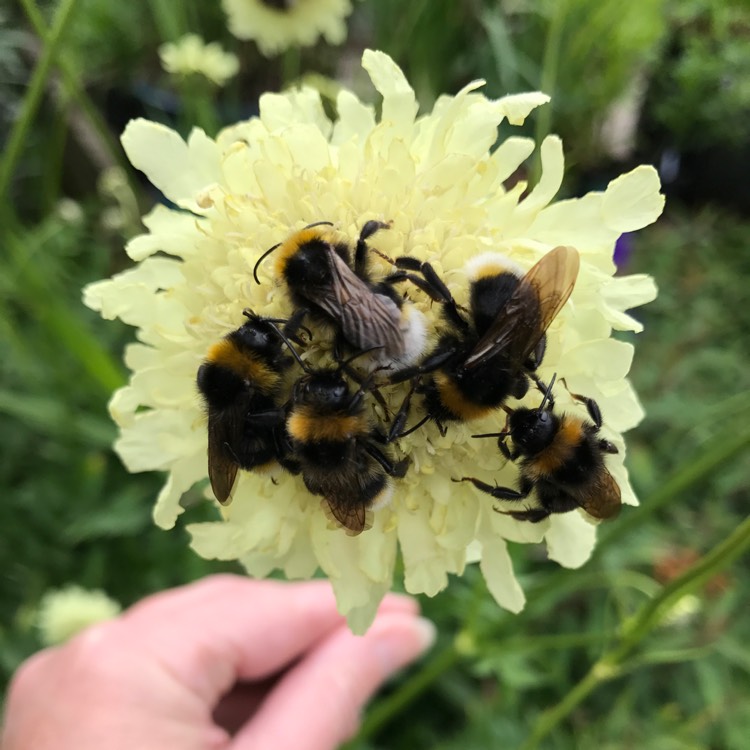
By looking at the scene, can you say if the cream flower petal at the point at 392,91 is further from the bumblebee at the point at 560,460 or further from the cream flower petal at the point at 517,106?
the bumblebee at the point at 560,460

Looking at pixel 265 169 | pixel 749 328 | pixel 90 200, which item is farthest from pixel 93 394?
pixel 749 328

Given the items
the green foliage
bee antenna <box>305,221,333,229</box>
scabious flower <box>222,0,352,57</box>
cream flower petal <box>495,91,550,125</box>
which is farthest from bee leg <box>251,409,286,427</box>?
the green foliage

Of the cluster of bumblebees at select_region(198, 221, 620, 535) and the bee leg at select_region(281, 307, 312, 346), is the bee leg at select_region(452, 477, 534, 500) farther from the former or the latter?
the bee leg at select_region(281, 307, 312, 346)

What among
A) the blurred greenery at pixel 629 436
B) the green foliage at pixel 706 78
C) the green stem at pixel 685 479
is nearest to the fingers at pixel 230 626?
the blurred greenery at pixel 629 436

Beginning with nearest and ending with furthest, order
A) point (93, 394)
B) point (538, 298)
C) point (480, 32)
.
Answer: point (538, 298) < point (93, 394) < point (480, 32)

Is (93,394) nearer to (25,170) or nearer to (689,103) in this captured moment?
(25,170)
